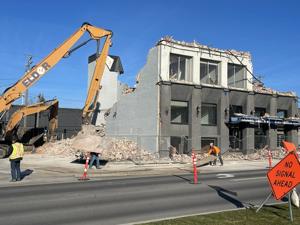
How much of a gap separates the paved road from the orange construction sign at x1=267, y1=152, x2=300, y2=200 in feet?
5.44

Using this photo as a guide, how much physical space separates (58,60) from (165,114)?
28.7ft

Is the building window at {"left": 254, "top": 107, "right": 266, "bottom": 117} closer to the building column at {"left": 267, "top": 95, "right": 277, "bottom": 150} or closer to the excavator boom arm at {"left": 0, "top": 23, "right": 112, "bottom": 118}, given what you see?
the building column at {"left": 267, "top": 95, "right": 277, "bottom": 150}

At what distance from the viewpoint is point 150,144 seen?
33.1 meters

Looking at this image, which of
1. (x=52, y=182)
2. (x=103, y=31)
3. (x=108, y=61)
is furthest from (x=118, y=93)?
(x=52, y=182)

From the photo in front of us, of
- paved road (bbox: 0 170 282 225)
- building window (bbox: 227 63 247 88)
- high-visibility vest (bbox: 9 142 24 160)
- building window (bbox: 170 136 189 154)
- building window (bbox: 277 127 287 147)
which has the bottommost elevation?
paved road (bbox: 0 170 282 225)

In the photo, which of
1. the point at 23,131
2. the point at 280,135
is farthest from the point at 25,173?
the point at 280,135

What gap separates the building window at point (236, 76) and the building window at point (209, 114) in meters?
2.91

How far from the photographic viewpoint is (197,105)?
115 ft

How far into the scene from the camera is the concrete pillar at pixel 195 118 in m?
34.7

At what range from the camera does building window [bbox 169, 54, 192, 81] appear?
3488 cm

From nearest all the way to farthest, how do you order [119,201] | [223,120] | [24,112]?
[119,201]
[24,112]
[223,120]

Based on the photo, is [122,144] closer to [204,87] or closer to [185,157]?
[185,157]

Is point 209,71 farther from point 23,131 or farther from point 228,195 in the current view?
point 228,195

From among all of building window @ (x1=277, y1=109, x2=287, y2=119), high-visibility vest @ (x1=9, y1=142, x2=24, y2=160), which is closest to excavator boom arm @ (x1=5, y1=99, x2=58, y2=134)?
high-visibility vest @ (x1=9, y1=142, x2=24, y2=160)
